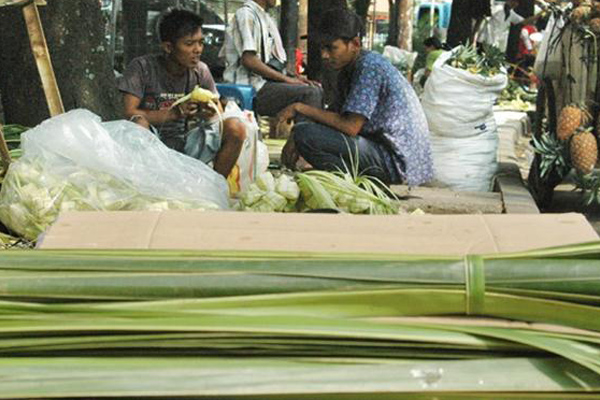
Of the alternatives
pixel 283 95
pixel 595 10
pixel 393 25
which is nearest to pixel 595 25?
pixel 595 10

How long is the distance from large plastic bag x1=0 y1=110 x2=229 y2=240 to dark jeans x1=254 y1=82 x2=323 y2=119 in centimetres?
360

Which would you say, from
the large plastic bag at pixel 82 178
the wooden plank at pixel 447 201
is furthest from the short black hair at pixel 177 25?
the wooden plank at pixel 447 201

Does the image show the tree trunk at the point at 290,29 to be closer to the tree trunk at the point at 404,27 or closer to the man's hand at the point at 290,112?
the man's hand at the point at 290,112

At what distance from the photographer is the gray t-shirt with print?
6.12 meters

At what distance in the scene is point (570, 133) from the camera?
7.32 metres

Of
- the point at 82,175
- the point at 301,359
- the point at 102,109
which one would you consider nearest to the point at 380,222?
the point at 301,359

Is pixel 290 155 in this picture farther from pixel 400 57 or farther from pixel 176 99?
pixel 400 57

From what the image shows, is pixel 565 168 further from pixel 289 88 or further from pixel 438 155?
pixel 289 88

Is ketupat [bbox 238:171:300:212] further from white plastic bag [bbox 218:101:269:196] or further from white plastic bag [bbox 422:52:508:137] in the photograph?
white plastic bag [bbox 422:52:508:137]

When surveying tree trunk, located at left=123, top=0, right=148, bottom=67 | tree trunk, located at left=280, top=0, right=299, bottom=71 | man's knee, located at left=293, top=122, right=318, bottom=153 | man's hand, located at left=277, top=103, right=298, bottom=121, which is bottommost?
tree trunk, located at left=280, top=0, right=299, bottom=71

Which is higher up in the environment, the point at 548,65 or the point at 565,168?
the point at 548,65

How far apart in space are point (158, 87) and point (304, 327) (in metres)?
4.63

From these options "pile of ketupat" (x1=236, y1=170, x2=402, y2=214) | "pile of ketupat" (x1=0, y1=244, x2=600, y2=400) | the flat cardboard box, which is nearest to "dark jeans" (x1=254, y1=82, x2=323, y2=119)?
"pile of ketupat" (x1=236, y1=170, x2=402, y2=214)

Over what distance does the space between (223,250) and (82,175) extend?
3136 millimetres
